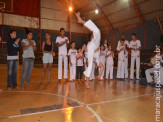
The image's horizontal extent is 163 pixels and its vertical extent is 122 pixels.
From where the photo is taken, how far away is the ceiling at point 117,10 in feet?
50.5

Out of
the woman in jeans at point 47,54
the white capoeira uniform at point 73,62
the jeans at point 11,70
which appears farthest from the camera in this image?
the white capoeira uniform at point 73,62

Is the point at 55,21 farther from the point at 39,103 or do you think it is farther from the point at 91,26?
the point at 39,103

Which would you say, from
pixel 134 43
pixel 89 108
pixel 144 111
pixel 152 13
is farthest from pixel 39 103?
pixel 152 13

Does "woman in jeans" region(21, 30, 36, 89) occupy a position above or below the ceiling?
below

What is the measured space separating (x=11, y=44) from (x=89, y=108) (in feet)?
9.61

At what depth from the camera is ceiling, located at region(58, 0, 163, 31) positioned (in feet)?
50.5

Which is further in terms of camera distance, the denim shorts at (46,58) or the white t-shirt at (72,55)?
the white t-shirt at (72,55)

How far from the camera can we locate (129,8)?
1692cm

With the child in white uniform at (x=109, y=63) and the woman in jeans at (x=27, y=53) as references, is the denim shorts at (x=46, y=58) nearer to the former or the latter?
the woman in jeans at (x=27, y=53)

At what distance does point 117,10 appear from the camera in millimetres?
18031

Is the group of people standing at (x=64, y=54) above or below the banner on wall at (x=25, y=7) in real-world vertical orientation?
below

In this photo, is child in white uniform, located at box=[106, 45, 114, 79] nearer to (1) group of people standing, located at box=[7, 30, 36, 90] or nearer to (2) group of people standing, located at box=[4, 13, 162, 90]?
(2) group of people standing, located at box=[4, 13, 162, 90]

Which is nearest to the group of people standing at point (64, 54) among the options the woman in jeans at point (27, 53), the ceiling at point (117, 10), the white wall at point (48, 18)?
the woman in jeans at point (27, 53)

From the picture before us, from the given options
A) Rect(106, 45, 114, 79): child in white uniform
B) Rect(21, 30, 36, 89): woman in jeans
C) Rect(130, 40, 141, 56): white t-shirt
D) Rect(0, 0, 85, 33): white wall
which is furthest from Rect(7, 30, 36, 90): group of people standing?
Rect(0, 0, 85, 33): white wall
